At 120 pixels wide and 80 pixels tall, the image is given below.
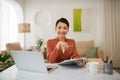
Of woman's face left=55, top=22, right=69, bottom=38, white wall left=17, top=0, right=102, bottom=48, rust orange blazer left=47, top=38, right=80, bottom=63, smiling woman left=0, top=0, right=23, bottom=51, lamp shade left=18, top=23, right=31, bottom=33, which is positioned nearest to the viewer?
woman's face left=55, top=22, right=69, bottom=38

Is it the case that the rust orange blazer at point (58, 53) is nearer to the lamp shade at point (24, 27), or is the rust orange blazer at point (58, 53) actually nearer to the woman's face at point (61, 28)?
the woman's face at point (61, 28)

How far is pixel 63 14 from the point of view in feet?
19.5

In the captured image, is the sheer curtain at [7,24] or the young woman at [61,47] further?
the sheer curtain at [7,24]

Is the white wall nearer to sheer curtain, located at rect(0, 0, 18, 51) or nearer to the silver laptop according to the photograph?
sheer curtain, located at rect(0, 0, 18, 51)

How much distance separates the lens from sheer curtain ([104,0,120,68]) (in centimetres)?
565

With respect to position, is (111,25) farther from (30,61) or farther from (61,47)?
(30,61)

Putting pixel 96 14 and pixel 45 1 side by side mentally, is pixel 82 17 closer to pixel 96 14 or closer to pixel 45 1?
pixel 96 14

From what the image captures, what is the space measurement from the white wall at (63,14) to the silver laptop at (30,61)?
4.46 m

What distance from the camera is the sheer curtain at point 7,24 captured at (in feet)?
18.4

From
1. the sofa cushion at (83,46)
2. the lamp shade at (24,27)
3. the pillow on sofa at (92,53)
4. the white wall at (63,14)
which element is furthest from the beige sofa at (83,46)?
→ the lamp shade at (24,27)

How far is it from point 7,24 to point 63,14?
180 centimetres

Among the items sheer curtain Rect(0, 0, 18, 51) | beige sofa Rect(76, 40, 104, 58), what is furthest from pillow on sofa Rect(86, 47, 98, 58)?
sheer curtain Rect(0, 0, 18, 51)

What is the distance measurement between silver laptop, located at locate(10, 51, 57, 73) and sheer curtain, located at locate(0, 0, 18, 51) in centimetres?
426

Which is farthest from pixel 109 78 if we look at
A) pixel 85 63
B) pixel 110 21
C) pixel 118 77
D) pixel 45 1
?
pixel 45 1
